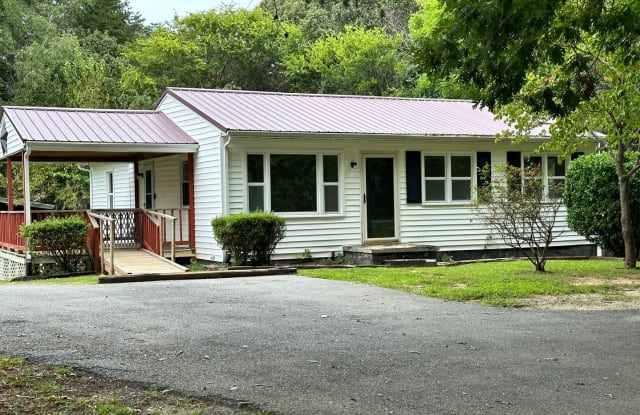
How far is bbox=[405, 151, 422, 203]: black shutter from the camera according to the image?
17.5m

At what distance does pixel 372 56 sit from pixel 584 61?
90.8ft

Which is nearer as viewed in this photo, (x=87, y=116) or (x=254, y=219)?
(x=254, y=219)

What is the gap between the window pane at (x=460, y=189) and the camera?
18.0 m

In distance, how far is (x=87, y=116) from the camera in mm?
17734

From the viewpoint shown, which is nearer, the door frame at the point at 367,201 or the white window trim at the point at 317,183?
the white window trim at the point at 317,183

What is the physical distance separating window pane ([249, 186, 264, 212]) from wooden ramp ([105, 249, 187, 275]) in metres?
2.22

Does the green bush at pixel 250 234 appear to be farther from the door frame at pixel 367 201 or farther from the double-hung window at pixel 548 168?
the double-hung window at pixel 548 168

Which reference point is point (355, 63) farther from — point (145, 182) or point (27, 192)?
point (27, 192)

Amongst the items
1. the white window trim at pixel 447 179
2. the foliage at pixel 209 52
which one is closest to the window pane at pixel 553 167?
the white window trim at pixel 447 179

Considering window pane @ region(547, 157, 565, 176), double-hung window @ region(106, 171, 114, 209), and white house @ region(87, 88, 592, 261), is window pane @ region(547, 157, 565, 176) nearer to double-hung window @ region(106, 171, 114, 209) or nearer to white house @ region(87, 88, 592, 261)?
white house @ region(87, 88, 592, 261)

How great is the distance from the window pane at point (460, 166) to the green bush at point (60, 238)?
872 centimetres

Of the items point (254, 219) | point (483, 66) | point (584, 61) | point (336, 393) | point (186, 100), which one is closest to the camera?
point (336, 393)

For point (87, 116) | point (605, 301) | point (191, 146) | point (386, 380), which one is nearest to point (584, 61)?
point (605, 301)

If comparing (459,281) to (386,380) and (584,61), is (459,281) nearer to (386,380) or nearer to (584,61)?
(584,61)
